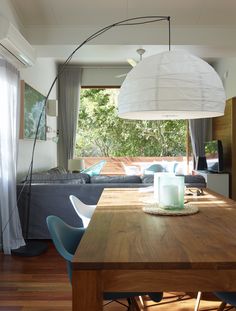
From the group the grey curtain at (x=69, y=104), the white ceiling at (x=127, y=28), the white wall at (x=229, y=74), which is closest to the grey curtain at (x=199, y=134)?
the white wall at (x=229, y=74)

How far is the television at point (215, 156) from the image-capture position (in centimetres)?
619

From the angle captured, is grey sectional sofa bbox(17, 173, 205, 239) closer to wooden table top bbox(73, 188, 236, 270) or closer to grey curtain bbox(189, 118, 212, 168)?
wooden table top bbox(73, 188, 236, 270)

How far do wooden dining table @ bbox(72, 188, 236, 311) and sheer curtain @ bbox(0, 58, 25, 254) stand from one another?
2336mm

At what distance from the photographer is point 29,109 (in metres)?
4.98

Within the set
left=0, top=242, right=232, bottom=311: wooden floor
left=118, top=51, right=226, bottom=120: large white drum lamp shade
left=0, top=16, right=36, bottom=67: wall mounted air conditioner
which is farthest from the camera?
left=0, top=16, right=36, bottom=67: wall mounted air conditioner

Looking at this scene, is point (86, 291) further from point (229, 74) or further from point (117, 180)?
point (229, 74)

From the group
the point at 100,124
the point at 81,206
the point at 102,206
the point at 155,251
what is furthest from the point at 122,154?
the point at 155,251

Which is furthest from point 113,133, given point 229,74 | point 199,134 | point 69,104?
point 229,74

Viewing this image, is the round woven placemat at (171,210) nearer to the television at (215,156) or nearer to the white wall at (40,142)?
the white wall at (40,142)

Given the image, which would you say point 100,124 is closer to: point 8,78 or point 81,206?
point 8,78

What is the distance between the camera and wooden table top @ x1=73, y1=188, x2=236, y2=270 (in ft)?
3.85

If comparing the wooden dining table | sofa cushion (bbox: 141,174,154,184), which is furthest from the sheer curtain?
the wooden dining table

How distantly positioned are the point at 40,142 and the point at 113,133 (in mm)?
3447

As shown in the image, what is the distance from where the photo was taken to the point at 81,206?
286 cm
